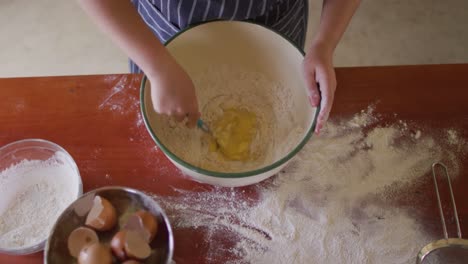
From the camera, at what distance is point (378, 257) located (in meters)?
0.73

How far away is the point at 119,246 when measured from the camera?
2.13ft

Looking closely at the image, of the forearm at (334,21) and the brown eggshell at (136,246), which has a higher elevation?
the forearm at (334,21)

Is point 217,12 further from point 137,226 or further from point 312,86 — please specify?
point 137,226

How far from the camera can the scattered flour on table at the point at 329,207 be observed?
731 millimetres

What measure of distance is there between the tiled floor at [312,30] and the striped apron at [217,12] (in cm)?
81

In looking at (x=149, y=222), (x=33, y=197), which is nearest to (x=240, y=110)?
(x=149, y=222)

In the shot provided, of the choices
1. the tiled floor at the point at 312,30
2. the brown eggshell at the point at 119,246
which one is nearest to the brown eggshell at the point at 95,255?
the brown eggshell at the point at 119,246

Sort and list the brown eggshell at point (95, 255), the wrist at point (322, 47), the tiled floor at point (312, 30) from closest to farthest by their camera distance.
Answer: the brown eggshell at point (95, 255)
the wrist at point (322, 47)
the tiled floor at point (312, 30)

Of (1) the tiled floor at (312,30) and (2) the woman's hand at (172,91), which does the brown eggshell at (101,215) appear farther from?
(1) the tiled floor at (312,30)

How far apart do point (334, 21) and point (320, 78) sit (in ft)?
0.44

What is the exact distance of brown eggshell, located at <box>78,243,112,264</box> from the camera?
631 millimetres

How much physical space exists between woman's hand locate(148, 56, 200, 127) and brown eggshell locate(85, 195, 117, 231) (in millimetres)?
175

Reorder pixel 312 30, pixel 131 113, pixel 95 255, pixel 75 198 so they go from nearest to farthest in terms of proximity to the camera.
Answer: pixel 95 255 → pixel 75 198 → pixel 131 113 → pixel 312 30

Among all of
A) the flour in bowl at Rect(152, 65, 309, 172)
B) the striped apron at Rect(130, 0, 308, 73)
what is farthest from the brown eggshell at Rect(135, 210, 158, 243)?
the striped apron at Rect(130, 0, 308, 73)
